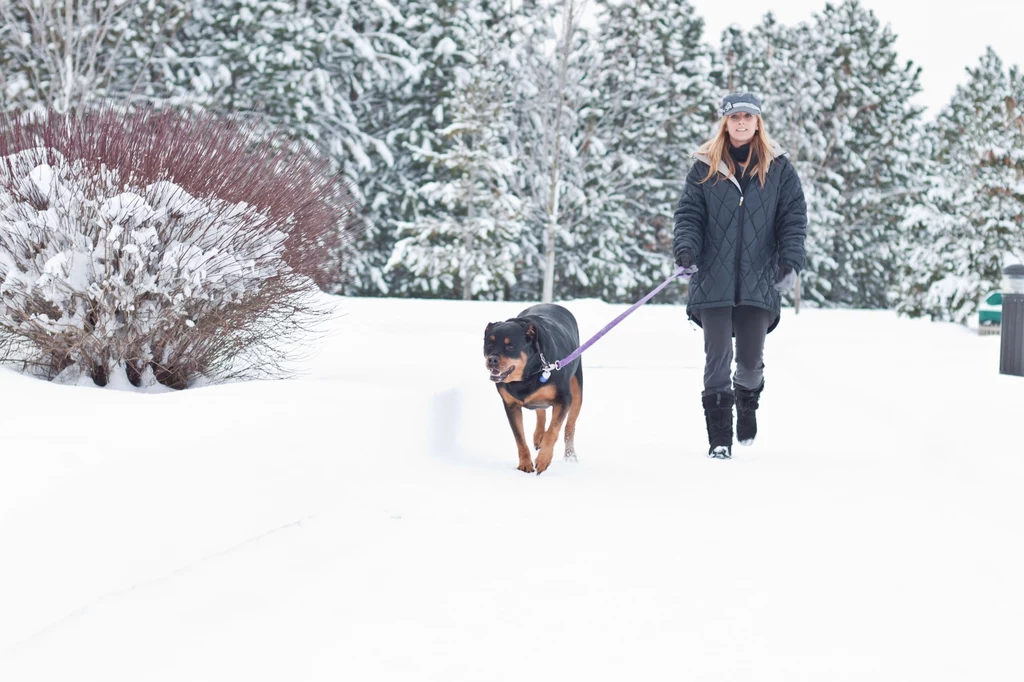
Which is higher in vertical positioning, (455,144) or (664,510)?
(455,144)

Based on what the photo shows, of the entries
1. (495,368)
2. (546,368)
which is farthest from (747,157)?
(495,368)

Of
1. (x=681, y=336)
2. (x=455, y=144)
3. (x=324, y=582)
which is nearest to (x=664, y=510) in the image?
(x=324, y=582)

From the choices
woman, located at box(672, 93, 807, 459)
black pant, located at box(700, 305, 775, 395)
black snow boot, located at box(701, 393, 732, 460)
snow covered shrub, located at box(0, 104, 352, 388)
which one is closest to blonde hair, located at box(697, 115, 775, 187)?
woman, located at box(672, 93, 807, 459)

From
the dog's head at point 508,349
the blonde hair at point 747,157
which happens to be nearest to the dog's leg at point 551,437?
the dog's head at point 508,349

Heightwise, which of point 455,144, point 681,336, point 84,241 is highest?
point 455,144

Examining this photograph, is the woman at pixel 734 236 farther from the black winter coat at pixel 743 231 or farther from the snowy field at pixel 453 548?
the snowy field at pixel 453 548

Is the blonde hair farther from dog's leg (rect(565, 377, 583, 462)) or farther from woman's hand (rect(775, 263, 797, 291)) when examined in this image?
dog's leg (rect(565, 377, 583, 462))

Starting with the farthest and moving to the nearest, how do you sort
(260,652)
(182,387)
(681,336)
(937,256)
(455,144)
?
(455,144), (937,256), (681,336), (182,387), (260,652)

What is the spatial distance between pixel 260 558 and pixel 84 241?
230 cm

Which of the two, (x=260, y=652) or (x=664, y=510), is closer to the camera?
(x=260, y=652)

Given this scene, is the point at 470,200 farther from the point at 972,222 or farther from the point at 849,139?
the point at 849,139

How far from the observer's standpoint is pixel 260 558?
3.61 meters

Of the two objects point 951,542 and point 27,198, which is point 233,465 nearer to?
point 27,198

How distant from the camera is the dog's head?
17.3 feet
